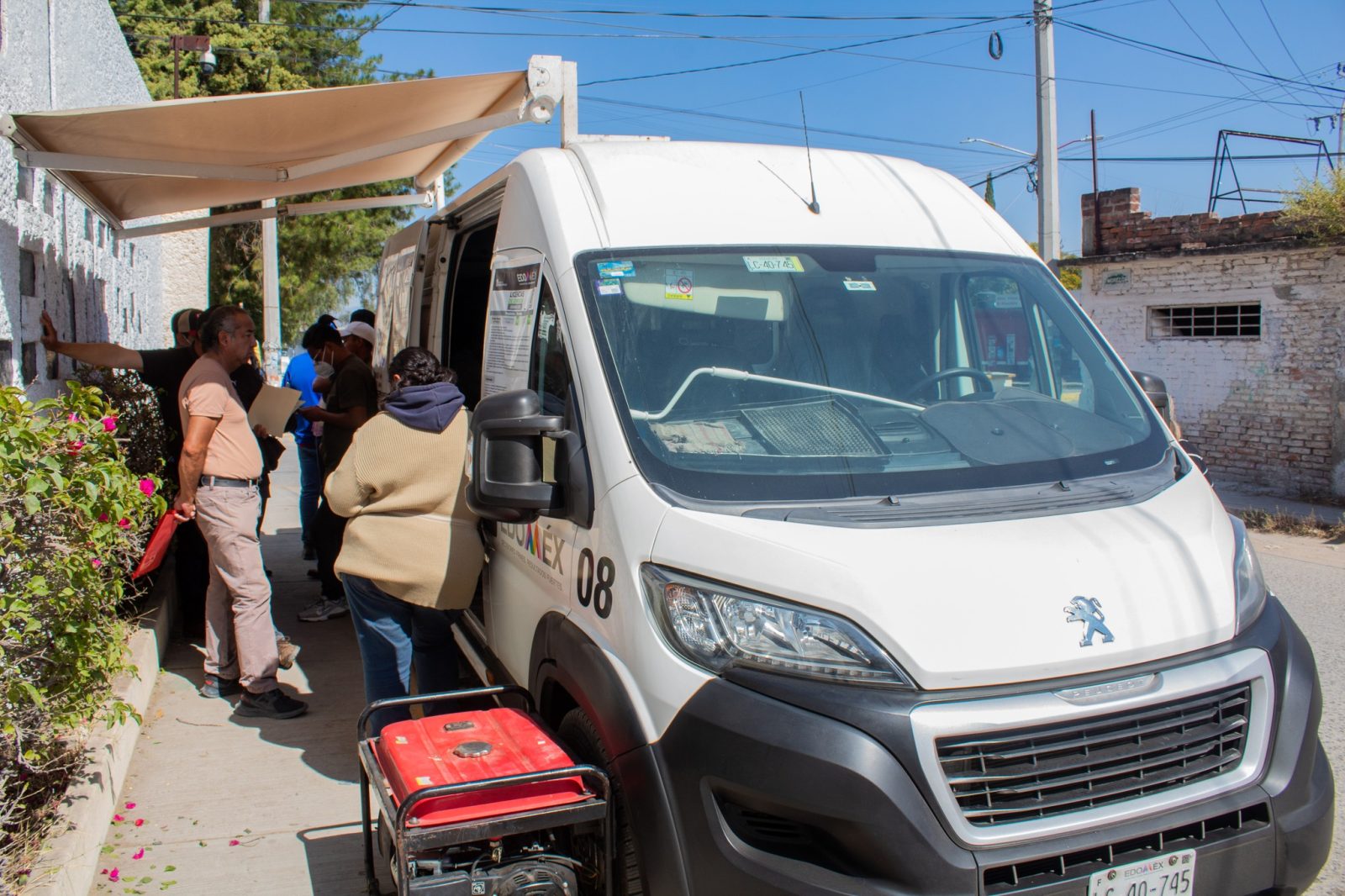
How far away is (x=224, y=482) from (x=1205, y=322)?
38.6ft

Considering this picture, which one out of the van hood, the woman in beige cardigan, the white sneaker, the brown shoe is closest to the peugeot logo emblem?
the van hood

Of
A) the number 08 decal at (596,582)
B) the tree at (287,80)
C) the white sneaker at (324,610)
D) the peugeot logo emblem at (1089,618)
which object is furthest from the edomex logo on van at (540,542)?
the tree at (287,80)

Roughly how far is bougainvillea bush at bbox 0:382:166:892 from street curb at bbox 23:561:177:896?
54 mm

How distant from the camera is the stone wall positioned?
5.24 metres

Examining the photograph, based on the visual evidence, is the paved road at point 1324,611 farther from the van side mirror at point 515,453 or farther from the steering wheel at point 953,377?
the van side mirror at point 515,453

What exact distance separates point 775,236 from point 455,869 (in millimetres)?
2179

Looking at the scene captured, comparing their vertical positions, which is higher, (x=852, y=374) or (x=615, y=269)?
(x=615, y=269)

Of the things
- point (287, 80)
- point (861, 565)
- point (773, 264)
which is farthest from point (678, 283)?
point (287, 80)

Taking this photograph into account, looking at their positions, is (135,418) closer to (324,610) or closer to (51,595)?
(324,610)

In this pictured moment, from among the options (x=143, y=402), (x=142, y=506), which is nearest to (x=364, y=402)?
(x=143, y=402)

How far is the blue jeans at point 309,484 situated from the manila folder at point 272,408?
1.86 metres

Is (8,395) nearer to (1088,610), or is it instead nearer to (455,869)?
(455,869)

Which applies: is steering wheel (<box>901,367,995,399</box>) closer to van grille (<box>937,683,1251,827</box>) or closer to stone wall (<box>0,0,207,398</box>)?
van grille (<box>937,683,1251,827</box>)

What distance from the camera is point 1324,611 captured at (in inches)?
279
